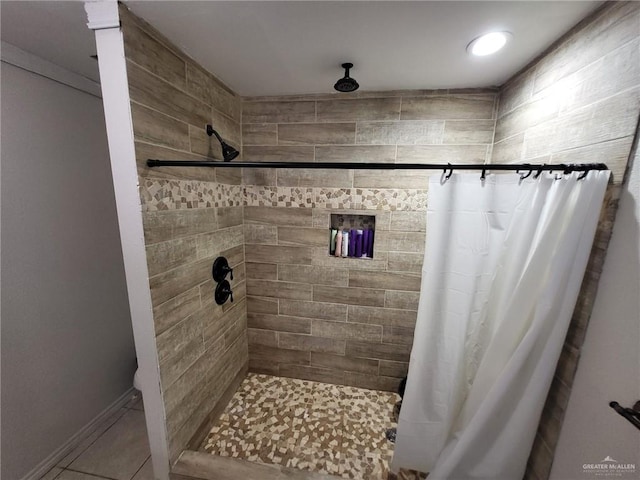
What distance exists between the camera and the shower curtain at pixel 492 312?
2.82ft

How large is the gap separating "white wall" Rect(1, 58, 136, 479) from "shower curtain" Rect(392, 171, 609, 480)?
6.34ft

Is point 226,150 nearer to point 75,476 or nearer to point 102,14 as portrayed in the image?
point 102,14

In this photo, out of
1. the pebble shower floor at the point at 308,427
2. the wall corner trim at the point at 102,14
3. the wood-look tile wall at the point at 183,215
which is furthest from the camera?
the pebble shower floor at the point at 308,427

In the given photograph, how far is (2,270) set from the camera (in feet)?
3.65

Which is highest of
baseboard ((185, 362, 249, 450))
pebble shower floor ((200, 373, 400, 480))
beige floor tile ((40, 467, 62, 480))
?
baseboard ((185, 362, 249, 450))

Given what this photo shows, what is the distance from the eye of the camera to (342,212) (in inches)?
66.1

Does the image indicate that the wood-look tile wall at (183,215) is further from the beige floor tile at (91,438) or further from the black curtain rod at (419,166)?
the beige floor tile at (91,438)

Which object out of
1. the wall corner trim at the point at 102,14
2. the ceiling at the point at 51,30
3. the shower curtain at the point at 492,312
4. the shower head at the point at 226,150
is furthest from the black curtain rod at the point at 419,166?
the ceiling at the point at 51,30

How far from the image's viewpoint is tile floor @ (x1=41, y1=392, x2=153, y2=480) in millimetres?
1291

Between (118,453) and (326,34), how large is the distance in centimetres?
253

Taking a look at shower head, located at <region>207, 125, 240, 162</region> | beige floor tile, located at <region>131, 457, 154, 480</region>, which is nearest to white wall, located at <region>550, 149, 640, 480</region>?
shower head, located at <region>207, 125, 240, 162</region>

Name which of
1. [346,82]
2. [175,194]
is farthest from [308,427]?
[346,82]

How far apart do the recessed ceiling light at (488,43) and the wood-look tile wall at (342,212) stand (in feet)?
1.41

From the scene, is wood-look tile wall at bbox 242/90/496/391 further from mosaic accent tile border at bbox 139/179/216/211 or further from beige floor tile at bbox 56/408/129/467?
beige floor tile at bbox 56/408/129/467
